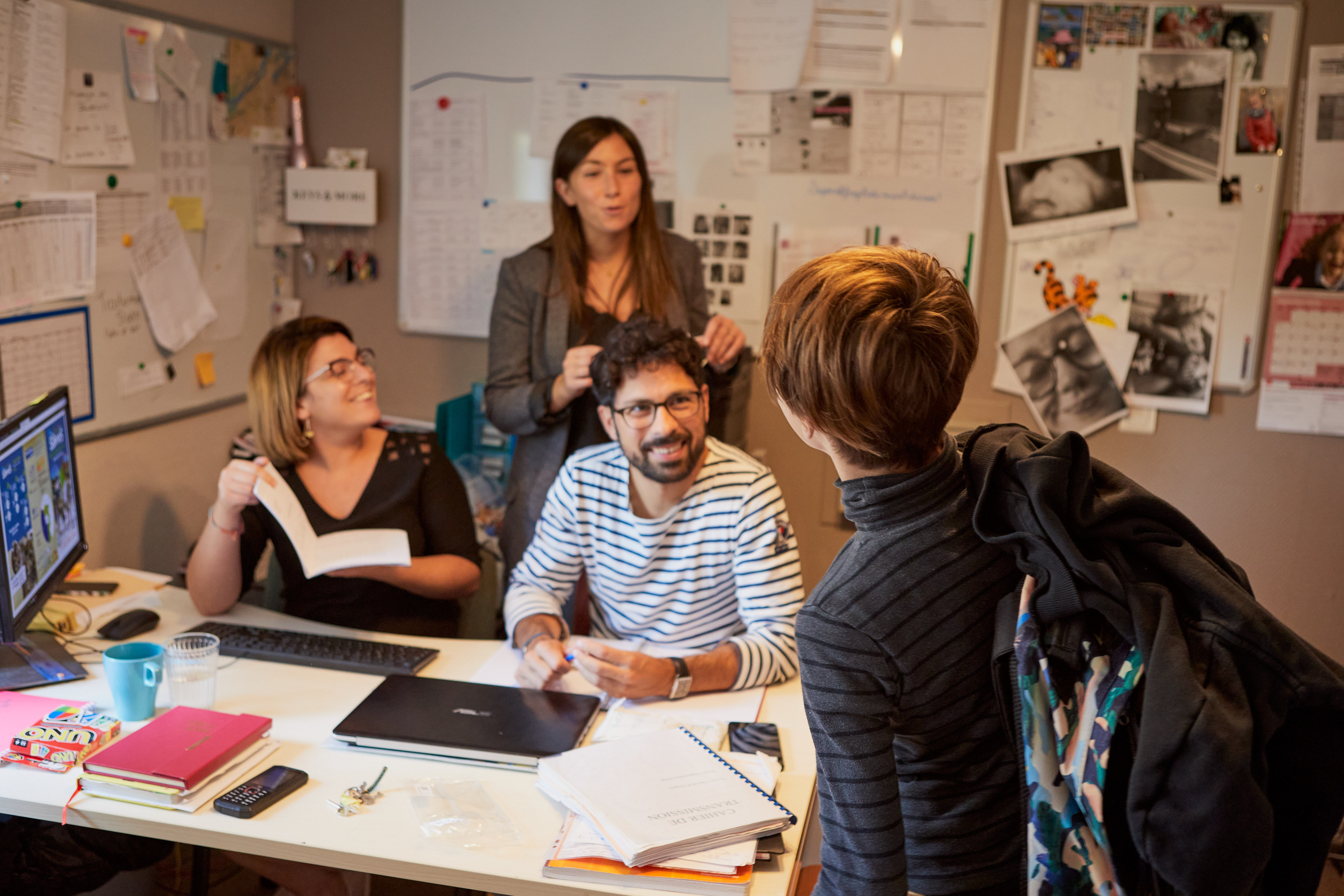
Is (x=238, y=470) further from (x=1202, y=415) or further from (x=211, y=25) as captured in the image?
(x=1202, y=415)

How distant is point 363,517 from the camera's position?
211 centimetres

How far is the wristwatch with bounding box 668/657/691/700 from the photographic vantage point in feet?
5.46

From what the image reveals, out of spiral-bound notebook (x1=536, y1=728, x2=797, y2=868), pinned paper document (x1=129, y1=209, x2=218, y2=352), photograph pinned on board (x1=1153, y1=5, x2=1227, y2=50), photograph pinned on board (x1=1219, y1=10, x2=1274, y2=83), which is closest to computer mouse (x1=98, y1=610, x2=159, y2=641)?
spiral-bound notebook (x1=536, y1=728, x2=797, y2=868)

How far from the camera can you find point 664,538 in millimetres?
1916

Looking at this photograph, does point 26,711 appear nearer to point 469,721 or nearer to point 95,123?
point 469,721

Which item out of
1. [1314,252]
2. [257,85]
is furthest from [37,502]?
[1314,252]

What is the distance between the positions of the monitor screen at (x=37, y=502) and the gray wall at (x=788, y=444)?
63 centimetres

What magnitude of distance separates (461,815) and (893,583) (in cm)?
68

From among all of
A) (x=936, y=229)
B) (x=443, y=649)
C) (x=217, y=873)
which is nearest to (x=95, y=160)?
(x=443, y=649)

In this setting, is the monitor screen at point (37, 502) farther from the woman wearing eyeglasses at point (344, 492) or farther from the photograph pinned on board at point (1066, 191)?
the photograph pinned on board at point (1066, 191)

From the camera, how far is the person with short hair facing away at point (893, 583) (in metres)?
0.94

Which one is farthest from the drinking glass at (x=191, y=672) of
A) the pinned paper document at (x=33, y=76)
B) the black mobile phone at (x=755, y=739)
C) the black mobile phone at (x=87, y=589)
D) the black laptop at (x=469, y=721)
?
the pinned paper document at (x=33, y=76)

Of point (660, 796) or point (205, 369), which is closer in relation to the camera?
point (660, 796)

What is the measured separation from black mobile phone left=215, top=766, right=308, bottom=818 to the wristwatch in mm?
551
